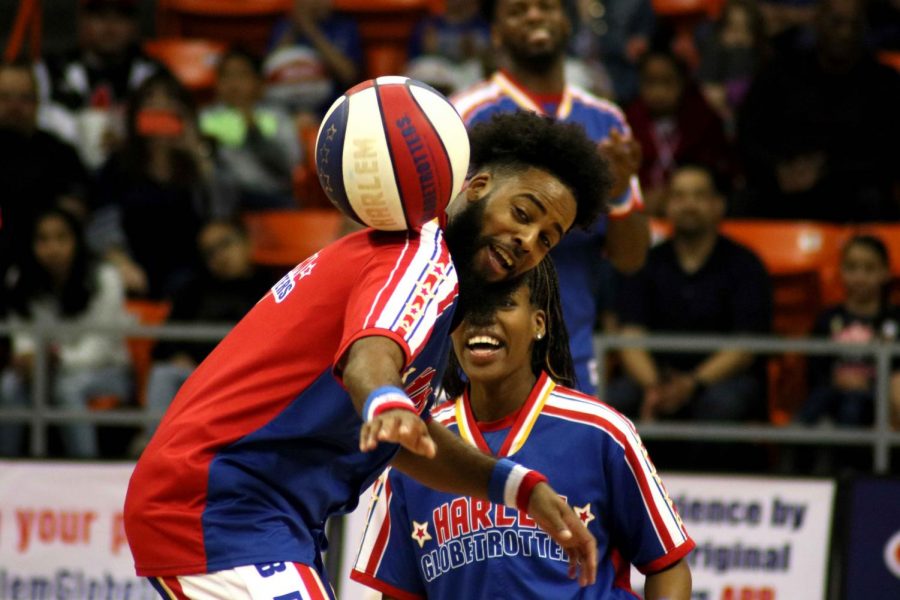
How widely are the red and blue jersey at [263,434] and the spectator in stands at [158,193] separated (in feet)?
19.1

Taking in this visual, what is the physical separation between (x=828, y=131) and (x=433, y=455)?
7393mm

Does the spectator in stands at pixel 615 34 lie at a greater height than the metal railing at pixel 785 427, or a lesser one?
greater

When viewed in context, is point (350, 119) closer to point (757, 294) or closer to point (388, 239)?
point (388, 239)

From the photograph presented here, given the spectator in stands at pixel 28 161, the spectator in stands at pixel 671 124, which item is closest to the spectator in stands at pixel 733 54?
the spectator in stands at pixel 671 124

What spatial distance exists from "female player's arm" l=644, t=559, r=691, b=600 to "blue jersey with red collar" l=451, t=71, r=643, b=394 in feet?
5.22

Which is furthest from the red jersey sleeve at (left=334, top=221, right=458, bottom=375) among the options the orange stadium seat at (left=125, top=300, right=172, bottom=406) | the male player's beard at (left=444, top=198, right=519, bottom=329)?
the orange stadium seat at (left=125, top=300, right=172, bottom=406)

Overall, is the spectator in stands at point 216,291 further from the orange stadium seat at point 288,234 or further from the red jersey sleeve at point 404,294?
the red jersey sleeve at point 404,294

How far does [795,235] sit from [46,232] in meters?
4.48

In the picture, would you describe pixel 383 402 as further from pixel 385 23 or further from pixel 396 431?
pixel 385 23

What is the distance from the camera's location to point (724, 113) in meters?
10.6

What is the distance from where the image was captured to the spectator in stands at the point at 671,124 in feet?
31.6

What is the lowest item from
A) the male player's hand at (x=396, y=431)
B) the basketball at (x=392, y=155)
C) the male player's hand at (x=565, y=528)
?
the male player's hand at (x=565, y=528)

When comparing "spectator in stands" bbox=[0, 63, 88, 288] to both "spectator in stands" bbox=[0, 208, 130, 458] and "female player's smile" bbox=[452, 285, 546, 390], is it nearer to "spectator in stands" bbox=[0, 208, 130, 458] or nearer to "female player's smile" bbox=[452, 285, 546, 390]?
"spectator in stands" bbox=[0, 208, 130, 458]

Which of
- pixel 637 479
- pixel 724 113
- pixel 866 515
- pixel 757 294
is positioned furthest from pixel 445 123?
pixel 724 113
